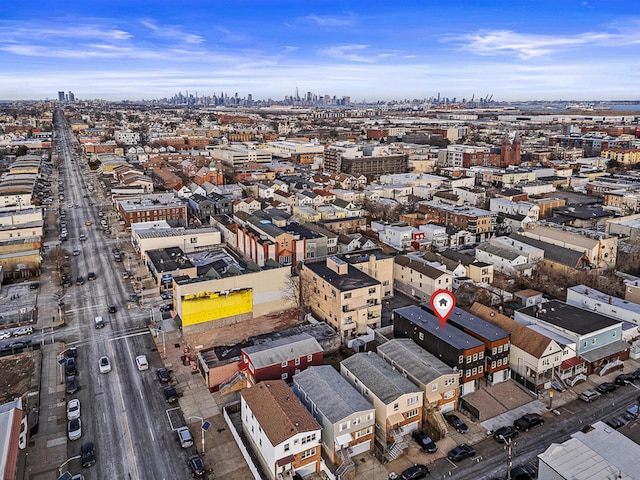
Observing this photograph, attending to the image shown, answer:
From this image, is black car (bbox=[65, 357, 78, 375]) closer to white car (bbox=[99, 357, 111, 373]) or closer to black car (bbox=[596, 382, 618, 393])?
white car (bbox=[99, 357, 111, 373])

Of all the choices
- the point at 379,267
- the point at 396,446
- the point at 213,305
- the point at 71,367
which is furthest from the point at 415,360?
the point at 71,367

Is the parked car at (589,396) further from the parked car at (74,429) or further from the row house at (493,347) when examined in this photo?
the parked car at (74,429)

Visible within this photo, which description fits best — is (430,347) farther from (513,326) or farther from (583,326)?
(583,326)

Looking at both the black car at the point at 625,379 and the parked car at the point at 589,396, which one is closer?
the parked car at the point at 589,396

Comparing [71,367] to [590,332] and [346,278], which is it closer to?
[346,278]

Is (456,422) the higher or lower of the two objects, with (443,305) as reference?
lower

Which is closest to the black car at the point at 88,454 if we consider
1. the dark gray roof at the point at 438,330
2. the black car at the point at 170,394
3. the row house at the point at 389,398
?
the black car at the point at 170,394
